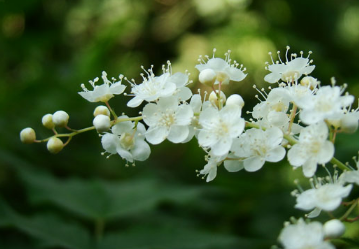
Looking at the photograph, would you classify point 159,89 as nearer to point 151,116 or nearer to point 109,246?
point 151,116

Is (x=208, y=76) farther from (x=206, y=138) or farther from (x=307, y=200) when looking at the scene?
(x=307, y=200)

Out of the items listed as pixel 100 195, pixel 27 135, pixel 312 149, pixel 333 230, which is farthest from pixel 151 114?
pixel 100 195

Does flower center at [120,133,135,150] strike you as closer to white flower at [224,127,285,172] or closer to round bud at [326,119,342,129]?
white flower at [224,127,285,172]

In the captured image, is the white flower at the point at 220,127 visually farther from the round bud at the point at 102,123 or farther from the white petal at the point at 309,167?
the round bud at the point at 102,123

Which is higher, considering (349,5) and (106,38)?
(349,5)

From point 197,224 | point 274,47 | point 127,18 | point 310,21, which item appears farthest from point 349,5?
point 197,224

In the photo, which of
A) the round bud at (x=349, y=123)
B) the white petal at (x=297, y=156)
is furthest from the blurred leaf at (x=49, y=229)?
the round bud at (x=349, y=123)
